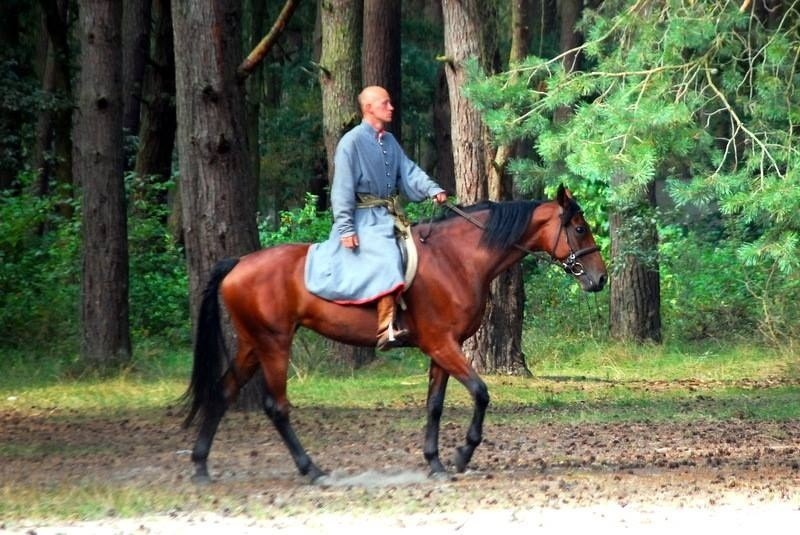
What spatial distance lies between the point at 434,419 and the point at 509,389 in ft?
21.6

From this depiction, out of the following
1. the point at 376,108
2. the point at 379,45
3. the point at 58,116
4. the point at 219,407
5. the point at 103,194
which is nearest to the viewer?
the point at 376,108

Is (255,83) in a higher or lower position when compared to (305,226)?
higher

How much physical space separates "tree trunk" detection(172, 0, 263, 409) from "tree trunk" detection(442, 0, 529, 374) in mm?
4335

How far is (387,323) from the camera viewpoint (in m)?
11.6

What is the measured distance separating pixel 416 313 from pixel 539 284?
17.0 m

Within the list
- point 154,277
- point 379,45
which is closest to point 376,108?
point 379,45

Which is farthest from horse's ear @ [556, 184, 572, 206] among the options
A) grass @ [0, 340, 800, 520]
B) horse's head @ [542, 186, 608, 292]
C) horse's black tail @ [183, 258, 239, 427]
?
grass @ [0, 340, 800, 520]

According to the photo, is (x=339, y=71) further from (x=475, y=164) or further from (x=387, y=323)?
(x=387, y=323)

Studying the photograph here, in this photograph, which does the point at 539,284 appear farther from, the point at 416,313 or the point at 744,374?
the point at 416,313

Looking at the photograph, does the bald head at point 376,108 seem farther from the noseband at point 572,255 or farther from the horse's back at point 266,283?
the noseband at point 572,255

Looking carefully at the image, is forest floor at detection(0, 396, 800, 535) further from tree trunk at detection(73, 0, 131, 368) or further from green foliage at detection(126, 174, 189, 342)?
green foliage at detection(126, 174, 189, 342)

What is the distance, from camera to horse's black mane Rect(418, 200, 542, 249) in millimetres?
11891

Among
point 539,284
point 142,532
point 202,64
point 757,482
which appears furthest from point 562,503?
point 539,284

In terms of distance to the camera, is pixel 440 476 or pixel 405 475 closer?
pixel 440 476
